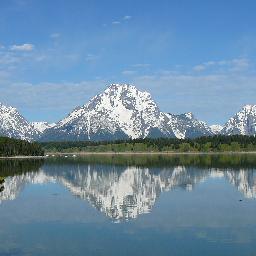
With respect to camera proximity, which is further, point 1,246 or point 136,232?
point 136,232

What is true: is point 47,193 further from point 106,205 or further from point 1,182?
point 106,205

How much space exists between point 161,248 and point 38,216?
81.2ft

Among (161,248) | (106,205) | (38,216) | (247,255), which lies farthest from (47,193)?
(247,255)

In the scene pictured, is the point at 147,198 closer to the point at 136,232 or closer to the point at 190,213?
the point at 190,213

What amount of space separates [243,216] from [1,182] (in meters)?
60.0

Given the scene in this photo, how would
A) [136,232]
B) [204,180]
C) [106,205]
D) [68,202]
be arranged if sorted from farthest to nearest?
[204,180]
[68,202]
[106,205]
[136,232]

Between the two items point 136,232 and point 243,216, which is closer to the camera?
point 136,232

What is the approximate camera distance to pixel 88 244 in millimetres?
48406

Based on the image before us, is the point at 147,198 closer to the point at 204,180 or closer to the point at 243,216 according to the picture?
Answer: the point at 243,216

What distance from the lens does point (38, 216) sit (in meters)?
66.0

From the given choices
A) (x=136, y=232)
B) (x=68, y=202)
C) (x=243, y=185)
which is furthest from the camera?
(x=243, y=185)

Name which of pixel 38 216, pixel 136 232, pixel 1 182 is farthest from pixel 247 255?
pixel 1 182

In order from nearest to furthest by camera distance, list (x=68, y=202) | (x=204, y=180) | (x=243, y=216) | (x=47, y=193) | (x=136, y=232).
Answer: (x=136, y=232)
(x=243, y=216)
(x=68, y=202)
(x=47, y=193)
(x=204, y=180)

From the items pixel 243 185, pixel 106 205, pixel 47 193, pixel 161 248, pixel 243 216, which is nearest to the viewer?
pixel 161 248
